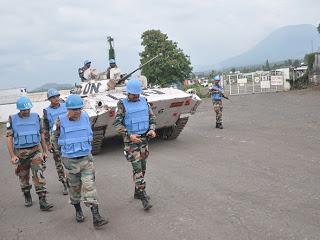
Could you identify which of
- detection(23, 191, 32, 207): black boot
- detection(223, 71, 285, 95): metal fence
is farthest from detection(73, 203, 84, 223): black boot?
detection(223, 71, 285, 95): metal fence

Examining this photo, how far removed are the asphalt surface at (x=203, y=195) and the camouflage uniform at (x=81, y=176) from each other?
40cm

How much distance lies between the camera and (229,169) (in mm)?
7832

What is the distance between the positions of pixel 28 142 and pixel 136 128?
163 centimetres

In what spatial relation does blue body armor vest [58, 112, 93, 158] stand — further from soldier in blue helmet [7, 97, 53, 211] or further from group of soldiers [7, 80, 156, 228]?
soldier in blue helmet [7, 97, 53, 211]

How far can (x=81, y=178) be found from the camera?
5578 millimetres

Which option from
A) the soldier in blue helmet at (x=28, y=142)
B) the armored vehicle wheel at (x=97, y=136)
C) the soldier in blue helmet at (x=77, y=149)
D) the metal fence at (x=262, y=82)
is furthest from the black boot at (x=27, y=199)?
the metal fence at (x=262, y=82)

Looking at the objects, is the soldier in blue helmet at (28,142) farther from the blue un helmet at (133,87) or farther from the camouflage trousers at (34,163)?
the blue un helmet at (133,87)

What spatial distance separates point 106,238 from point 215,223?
127 centimetres

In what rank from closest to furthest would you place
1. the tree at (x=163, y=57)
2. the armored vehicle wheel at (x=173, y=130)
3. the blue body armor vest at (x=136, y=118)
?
the blue body armor vest at (x=136, y=118)
the armored vehicle wheel at (x=173, y=130)
the tree at (x=163, y=57)

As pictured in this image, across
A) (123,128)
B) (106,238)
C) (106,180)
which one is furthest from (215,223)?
(106,180)

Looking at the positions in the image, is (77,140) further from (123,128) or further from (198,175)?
(198,175)

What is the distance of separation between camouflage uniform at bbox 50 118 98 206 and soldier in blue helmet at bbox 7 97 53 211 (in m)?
0.97

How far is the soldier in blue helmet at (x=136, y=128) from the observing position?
6035 mm

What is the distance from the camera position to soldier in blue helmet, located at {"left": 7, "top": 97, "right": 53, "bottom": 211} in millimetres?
6453
